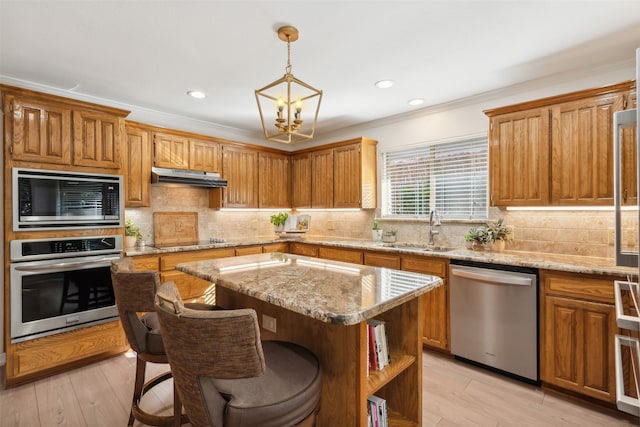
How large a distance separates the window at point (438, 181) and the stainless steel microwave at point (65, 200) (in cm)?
324

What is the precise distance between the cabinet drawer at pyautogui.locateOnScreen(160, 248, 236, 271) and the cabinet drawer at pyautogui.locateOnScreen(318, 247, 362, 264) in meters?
1.17

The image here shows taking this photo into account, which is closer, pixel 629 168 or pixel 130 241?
pixel 629 168

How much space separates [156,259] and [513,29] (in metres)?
3.79

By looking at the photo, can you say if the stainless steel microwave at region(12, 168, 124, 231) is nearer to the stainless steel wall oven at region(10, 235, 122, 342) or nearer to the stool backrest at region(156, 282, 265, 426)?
the stainless steel wall oven at region(10, 235, 122, 342)

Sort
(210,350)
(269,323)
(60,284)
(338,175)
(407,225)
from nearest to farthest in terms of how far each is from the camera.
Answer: (210,350) → (269,323) → (60,284) → (407,225) → (338,175)

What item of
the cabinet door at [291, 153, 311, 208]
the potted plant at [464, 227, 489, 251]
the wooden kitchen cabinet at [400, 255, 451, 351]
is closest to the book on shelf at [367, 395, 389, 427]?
the wooden kitchen cabinet at [400, 255, 451, 351]

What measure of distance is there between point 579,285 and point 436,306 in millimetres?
1165

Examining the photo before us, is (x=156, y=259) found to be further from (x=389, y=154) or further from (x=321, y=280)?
(x=389, y=154)

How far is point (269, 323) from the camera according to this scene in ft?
6.11

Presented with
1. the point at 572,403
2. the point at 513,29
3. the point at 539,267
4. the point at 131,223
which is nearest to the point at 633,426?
the point at 572,403

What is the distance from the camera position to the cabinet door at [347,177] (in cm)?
434

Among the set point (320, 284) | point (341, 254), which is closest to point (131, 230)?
point (341, 254)

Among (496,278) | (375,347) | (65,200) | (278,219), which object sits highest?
(65,200)

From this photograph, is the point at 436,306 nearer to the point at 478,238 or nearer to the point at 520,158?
the point at 478,238
